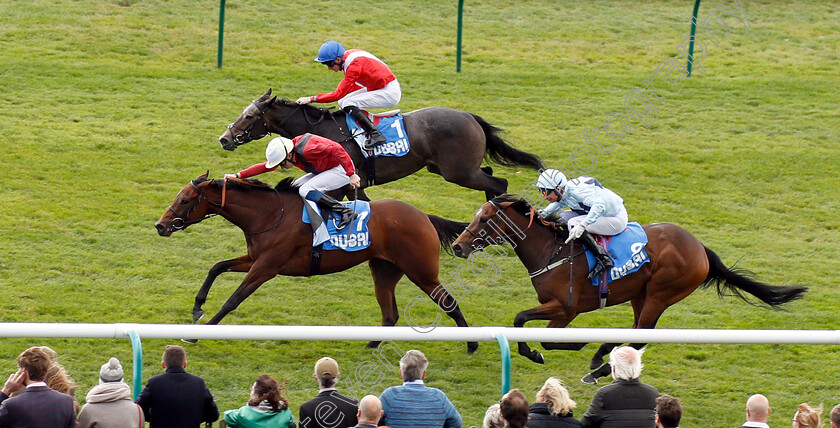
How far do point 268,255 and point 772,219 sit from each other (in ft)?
20.0

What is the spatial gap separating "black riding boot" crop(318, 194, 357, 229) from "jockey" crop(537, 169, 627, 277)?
141 centimetres

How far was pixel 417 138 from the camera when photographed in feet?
32.2

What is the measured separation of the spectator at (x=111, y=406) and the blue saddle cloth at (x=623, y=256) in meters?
3.97

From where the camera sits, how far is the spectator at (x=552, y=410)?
16.0 ft

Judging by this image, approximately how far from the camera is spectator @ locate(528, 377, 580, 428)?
4883mm

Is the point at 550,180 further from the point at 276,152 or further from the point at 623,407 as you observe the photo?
the point at 623,407

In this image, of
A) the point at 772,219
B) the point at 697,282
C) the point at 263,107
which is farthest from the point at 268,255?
the point at 772,219

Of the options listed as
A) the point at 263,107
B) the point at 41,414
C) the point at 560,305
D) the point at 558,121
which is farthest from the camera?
the point at 558,121

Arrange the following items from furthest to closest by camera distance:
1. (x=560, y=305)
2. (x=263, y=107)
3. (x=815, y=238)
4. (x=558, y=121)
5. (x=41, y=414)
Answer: (x=558, y=121) → (x=815, y=238) → (x=263, y=107) → (x=560, y=305) → (x=41, y=414)

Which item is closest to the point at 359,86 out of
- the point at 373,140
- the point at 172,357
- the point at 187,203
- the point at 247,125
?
the point at 373,140

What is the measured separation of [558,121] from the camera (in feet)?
45.5

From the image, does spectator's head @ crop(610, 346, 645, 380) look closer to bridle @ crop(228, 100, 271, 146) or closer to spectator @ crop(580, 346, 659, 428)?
spectator @ crop(580, 346, 659, 428)

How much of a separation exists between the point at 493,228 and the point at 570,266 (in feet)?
2.05

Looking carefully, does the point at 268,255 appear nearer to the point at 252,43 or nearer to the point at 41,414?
the point at 41,414
